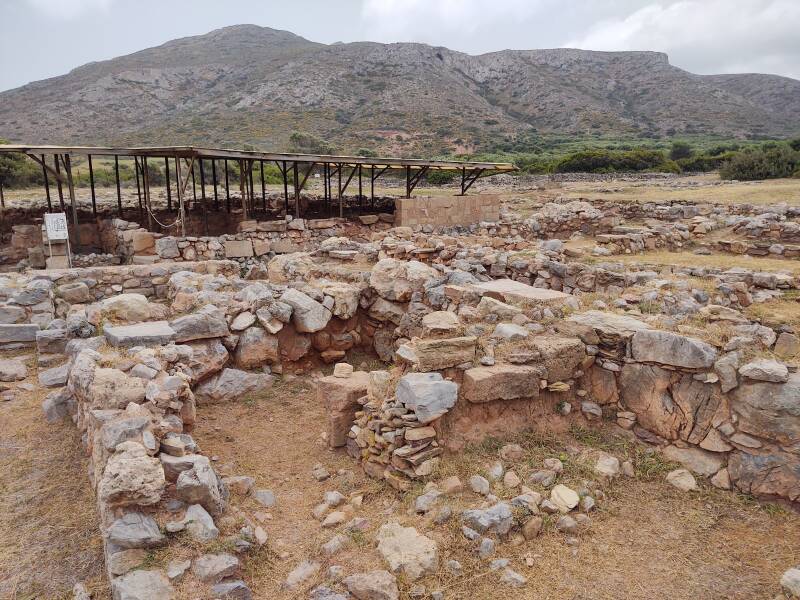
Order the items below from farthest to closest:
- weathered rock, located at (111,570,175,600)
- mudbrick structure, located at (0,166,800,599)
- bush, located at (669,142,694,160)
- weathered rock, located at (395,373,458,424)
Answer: bush, located at (669,142,694,160)
weathered rock, located at (395,373,458,424)
mudbrick structure, located at (0,166,800,599)
weathered rock, located at (111,570,175,600)

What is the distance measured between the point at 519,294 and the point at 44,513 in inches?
227

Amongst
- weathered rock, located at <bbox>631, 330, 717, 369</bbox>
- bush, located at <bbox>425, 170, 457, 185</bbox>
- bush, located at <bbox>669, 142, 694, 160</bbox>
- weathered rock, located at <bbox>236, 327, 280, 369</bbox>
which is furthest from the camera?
bush, located at <bbox>669, 142, 694, 160</bbox>

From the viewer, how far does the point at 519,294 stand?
7.35m

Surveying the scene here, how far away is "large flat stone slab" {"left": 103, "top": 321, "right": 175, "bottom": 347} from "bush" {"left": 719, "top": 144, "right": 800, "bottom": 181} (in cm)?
2970

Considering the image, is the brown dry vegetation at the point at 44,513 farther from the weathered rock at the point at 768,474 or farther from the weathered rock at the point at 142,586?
the weathered rock at the point at 768,474

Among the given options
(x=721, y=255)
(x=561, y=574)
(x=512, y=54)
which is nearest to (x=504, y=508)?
(x=561, y=574)

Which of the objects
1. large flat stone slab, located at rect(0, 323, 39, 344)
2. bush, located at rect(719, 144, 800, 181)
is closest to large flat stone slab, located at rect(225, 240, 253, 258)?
large flat stone slab, located at rect(0, 323, 39, 344)

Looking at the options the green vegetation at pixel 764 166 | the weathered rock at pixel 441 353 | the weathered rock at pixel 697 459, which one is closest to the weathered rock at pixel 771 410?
the weathered rock at pixel 697 459

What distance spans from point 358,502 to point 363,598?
1214mm

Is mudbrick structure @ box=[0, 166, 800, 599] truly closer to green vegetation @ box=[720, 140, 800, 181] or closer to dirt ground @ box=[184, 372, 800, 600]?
dirt ground @ box=[184, 372, 800, 600]

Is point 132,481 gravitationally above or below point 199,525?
above

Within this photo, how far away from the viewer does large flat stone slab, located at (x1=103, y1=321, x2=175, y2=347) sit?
6680 millimetres

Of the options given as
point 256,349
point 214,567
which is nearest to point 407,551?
point 214,567

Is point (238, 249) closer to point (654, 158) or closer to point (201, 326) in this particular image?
point (201, 326)
